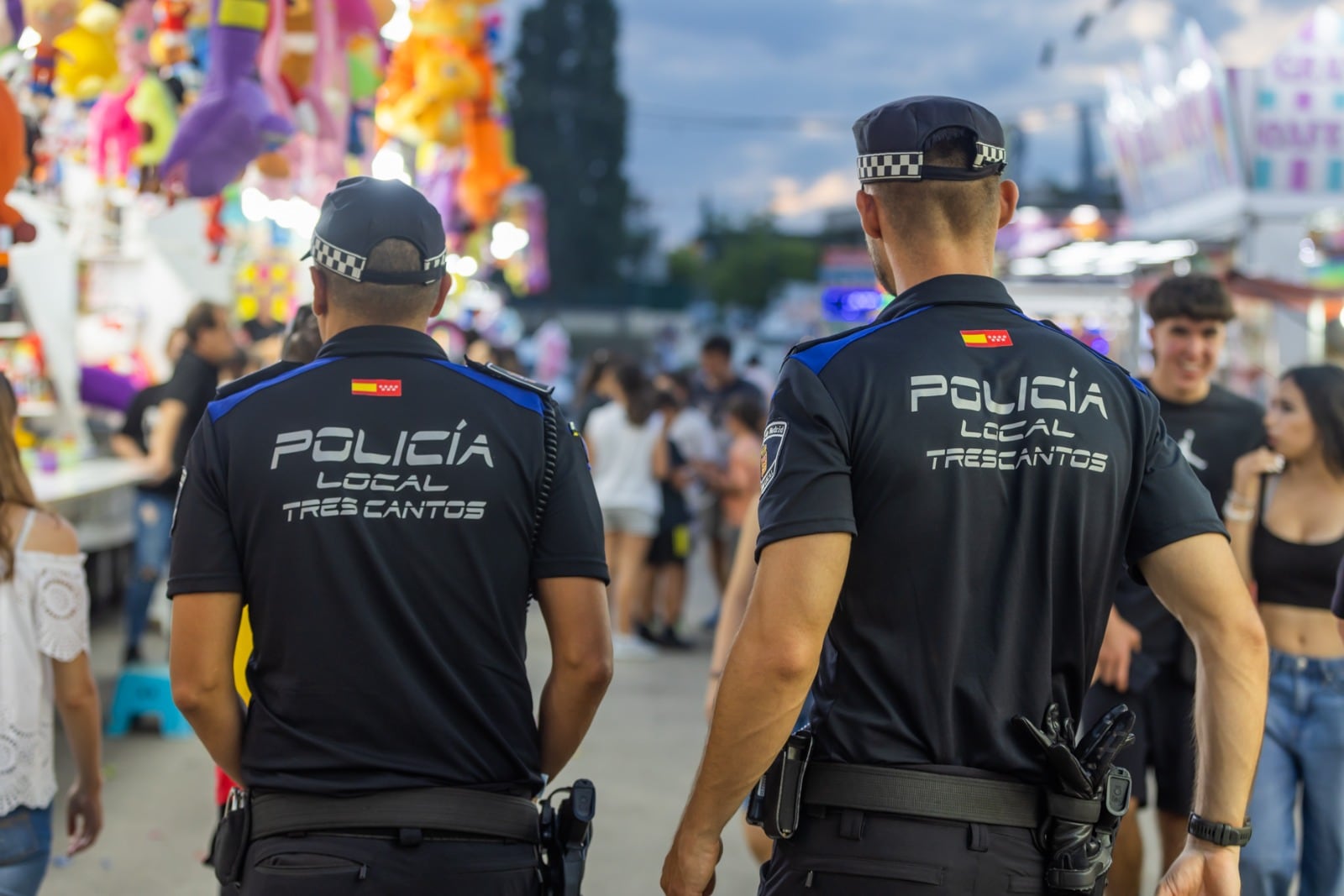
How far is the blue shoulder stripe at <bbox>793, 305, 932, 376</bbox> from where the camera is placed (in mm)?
2334

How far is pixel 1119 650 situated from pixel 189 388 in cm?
537

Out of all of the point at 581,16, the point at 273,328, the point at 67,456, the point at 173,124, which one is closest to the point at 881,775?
the point at 173,124

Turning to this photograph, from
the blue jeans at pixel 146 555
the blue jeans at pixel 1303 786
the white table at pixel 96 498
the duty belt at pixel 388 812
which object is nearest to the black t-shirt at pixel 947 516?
the duty belt at pixel 388 812

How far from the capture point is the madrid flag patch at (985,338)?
2350 millimetres

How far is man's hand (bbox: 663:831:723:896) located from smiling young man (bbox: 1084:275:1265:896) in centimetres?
218

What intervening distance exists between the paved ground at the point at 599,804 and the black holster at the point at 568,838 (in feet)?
9.51

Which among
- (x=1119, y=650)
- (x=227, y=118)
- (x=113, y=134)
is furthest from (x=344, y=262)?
(x=113, y=134)

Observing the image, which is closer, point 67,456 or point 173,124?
point 173,124

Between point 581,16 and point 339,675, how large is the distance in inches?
2541

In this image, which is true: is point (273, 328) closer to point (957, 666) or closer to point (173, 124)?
point (173, 124)

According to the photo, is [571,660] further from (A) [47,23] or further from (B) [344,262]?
(A) [47,23]

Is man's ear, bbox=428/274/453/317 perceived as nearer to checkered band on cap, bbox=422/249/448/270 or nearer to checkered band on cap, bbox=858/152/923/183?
checkered band on cap, bbox=422/249/448/270

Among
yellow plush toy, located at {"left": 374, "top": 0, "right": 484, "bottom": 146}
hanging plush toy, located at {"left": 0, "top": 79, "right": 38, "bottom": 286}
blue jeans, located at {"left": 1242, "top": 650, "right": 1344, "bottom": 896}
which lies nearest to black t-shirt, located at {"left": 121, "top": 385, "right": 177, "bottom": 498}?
yellow plush toy, located at {"left": 374, "top": 0, "right": 484, "bottom": 146}

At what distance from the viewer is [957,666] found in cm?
229
